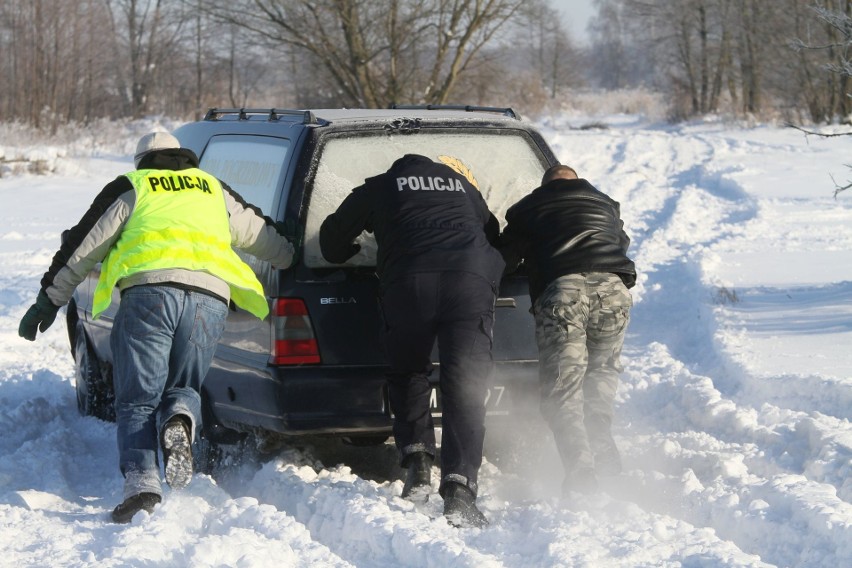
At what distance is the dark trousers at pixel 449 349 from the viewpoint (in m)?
4.83

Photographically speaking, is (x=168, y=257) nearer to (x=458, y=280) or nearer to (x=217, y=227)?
(x=217, y=227)

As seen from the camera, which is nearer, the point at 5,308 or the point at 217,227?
the point at 217,227

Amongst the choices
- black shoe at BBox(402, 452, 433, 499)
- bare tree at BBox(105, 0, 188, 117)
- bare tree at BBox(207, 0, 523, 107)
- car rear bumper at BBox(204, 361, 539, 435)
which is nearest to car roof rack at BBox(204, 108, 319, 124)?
car rear bumper at BBox(204, 361, 539, 435)

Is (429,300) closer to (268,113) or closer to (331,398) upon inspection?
(331,398)

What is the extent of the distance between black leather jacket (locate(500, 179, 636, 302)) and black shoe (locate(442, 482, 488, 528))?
3.37 feet

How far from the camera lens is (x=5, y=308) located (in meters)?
10.3

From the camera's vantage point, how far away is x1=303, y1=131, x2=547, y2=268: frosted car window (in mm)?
5309

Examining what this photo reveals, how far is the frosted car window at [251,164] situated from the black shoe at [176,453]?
113cm

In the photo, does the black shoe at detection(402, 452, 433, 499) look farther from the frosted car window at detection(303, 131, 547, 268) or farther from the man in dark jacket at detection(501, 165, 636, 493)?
the frosted car window at detection(303, 131, 547, 268)

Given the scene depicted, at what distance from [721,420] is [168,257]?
3.18 meters

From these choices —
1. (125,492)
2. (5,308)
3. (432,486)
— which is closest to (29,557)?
(125,492)

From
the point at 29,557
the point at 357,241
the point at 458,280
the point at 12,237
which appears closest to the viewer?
the point at 29,557

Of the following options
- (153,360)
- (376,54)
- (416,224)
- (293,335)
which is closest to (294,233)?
(293,335)

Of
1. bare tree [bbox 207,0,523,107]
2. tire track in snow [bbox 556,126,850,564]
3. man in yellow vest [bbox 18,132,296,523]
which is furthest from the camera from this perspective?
bare tree [bbox 207,0,523,107]
